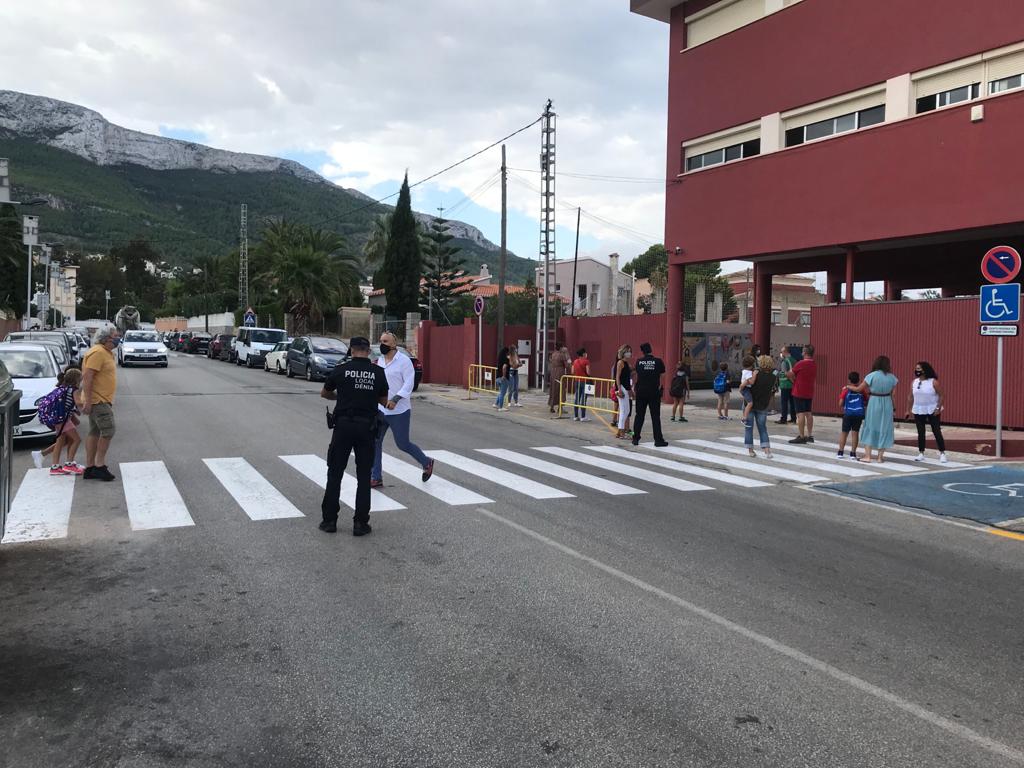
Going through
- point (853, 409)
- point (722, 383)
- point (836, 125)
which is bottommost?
point (853, 409)

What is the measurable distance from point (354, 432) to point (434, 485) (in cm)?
250

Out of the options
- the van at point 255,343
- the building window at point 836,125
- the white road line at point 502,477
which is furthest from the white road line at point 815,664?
the van at point 255,343

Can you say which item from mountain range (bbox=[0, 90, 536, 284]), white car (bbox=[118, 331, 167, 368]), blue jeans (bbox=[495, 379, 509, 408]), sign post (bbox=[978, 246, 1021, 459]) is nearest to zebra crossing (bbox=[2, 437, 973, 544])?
sign post (bbox=[978, 246, 1021, 459])

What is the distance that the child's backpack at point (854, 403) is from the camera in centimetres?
1250

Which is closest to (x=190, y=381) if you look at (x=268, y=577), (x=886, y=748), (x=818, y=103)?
(x=818, y=103)

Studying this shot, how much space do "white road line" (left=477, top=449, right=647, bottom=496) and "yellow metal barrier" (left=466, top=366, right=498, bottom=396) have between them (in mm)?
11556

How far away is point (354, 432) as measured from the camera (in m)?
7.16

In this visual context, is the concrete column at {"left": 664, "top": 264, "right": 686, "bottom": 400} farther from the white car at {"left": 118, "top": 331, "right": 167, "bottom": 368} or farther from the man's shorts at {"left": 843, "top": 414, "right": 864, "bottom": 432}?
the white car at {"left": 118, "top": 331, "right": 167, "bottom": 368}

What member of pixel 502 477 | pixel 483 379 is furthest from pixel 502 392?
pixel 502 477

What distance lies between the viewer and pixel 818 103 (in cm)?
1936

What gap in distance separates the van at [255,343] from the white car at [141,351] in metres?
4.73

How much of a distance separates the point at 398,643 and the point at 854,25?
19164 millimetres

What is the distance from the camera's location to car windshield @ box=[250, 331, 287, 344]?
3950cm

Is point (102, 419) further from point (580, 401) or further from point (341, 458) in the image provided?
point (580, 401)
